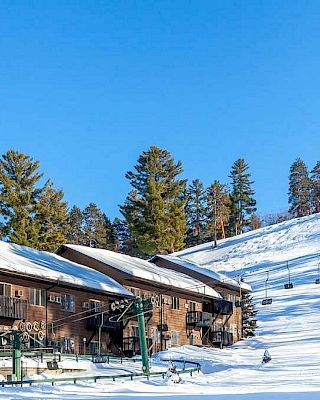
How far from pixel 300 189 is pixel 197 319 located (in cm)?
6554

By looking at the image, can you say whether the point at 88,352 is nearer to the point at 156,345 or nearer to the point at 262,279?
the point at 156,345

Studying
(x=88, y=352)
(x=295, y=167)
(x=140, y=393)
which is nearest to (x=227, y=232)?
(x=295, y=167)

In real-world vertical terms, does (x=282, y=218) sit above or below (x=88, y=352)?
above

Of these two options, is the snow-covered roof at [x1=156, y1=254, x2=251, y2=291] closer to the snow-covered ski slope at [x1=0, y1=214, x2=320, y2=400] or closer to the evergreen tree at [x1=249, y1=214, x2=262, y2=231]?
the snow-covered ski slope at [x1=0, y1=214, x2=320, y2=400]

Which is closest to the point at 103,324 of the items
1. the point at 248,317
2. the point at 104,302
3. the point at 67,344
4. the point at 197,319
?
the point at 104,302

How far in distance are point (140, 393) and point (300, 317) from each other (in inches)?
1438

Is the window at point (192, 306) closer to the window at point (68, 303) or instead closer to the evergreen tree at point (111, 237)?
the window at point (68, 303)

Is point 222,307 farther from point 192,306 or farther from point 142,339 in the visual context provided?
point 142,339

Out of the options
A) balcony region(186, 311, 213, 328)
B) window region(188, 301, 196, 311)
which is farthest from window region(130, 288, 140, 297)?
window region(188, 301, 196, 311)

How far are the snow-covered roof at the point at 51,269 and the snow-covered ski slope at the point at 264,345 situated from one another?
233 inches

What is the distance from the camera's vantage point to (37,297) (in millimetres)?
37844

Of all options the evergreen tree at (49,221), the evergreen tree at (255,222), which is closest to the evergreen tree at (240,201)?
the evergreen tree at (255,222)

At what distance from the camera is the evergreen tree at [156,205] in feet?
247

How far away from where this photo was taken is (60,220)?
225 ft
